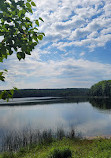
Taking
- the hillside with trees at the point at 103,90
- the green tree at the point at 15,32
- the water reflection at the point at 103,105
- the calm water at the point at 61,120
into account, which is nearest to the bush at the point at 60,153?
the green tree at the point at 15,32

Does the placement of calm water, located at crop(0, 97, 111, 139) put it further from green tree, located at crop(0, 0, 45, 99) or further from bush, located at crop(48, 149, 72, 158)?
green tree, located at crop(0, 0, 45, 99)

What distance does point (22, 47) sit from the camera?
2.88 metres

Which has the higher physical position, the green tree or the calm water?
the green tree

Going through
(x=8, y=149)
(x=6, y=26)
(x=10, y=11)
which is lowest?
(x=8, y=149)

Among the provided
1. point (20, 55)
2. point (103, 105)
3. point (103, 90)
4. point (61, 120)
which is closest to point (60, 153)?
point (20, 55)

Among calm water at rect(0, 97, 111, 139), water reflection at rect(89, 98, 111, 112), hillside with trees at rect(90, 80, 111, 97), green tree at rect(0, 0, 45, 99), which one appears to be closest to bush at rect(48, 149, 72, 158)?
green tree at rect(0, 0, 45, 99)

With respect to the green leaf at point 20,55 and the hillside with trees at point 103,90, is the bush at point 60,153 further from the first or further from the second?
the hillside with trees at point 103,90

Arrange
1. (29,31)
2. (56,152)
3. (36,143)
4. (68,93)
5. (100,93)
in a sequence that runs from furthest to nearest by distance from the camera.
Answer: (68,93)
(100,93)
(36,143)
(56,152)
(29,31)

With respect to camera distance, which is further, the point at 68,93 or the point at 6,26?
the point at 68,93

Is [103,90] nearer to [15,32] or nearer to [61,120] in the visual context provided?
[61,120]

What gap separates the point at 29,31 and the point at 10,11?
1.61ft

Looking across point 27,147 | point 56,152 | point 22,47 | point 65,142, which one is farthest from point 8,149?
point 22,47

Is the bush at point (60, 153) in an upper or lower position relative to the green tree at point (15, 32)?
lower

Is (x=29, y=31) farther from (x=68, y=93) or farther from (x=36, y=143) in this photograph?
(x=68, y=93)
